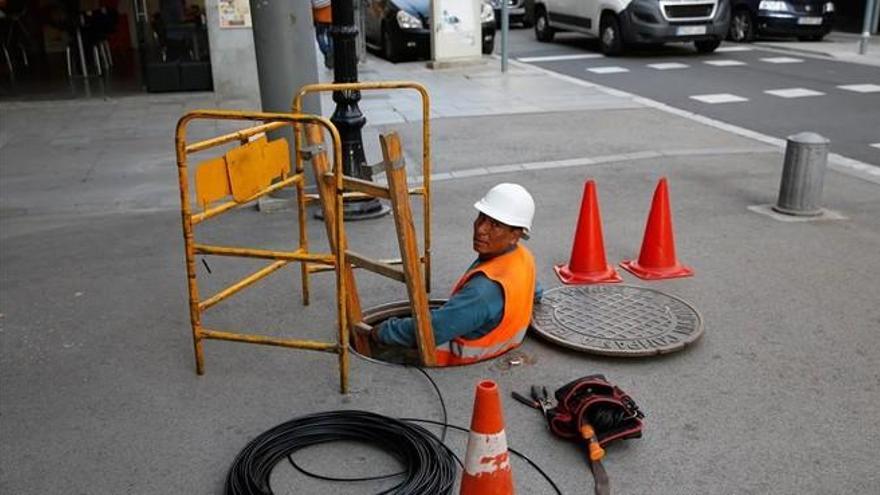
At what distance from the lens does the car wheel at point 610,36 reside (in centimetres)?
1741

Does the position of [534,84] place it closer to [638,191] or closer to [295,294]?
[638,191]

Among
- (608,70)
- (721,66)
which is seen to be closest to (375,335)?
(608,70)

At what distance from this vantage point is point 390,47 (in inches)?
688

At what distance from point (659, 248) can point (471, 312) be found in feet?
6.33

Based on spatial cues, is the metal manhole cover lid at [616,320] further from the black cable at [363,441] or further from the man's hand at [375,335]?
A: the black cable at [363,441]

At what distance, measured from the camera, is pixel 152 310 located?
5.12 meters

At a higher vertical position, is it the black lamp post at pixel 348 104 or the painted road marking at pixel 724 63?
the black lamp post at pixel 348 104

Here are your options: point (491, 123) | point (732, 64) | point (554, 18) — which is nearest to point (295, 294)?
point (491, 123)

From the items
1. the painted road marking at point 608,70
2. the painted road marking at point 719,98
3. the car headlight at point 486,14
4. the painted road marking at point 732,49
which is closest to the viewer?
the painted road marking at point 719,98

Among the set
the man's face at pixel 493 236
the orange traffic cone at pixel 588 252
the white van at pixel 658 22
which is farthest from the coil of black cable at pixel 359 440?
the white van at pixel 658 22

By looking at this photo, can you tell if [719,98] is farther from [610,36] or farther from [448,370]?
[448,370]

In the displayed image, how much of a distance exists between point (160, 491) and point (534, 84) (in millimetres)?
11784

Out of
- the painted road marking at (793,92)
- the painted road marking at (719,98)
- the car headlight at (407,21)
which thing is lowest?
the painted road marking at (719,98)

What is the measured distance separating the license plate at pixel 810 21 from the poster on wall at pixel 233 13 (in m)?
12.5
